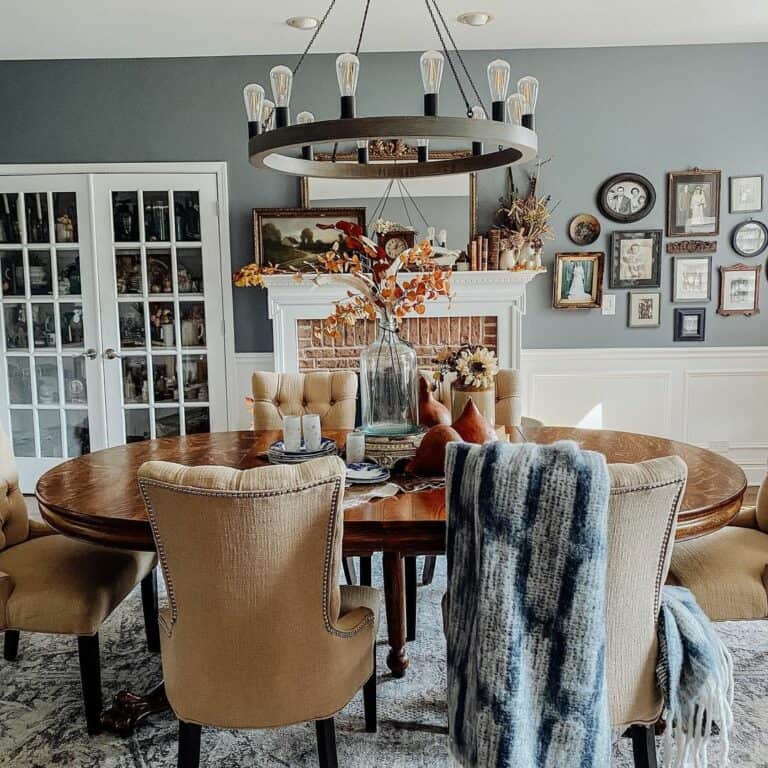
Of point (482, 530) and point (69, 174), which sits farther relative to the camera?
point (69, 174)

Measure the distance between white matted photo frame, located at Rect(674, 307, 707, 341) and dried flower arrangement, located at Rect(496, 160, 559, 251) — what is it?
92cm

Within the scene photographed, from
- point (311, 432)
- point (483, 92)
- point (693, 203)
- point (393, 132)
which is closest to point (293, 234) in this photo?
point (483, 92)

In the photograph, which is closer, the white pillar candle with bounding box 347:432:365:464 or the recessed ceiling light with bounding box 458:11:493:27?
the white pillar candle with bounding box 347:432:365:464

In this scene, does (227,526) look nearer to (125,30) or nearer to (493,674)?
(493,674)

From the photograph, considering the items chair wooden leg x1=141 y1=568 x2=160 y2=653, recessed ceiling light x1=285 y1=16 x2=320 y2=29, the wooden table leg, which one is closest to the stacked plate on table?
the wooden table leg

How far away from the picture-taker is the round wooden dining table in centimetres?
181

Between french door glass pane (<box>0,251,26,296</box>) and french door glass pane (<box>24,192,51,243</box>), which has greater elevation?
french door glass pane (<box>24,192,51,243</box>)

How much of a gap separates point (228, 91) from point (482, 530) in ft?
12.3

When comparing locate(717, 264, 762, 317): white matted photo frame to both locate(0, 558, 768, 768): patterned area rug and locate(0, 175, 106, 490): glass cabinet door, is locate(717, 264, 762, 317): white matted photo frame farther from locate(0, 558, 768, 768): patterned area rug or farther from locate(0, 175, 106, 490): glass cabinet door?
locate(0, 175, 106, 490): glass cabinet door

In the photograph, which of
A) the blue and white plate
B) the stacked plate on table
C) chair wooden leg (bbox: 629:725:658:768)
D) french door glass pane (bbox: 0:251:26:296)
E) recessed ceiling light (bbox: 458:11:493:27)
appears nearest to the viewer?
chair wooden leg (bbox: 629:725:658:768)

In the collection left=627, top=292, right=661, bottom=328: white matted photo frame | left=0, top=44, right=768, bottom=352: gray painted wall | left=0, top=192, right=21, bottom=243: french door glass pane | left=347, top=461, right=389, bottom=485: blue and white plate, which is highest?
left=0, top=44, right=768, bottom=352: gray painted wall

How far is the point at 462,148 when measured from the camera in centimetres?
440

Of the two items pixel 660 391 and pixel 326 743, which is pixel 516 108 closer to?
pixel 326 743

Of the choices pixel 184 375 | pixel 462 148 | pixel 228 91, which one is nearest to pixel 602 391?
pixel 462 148
